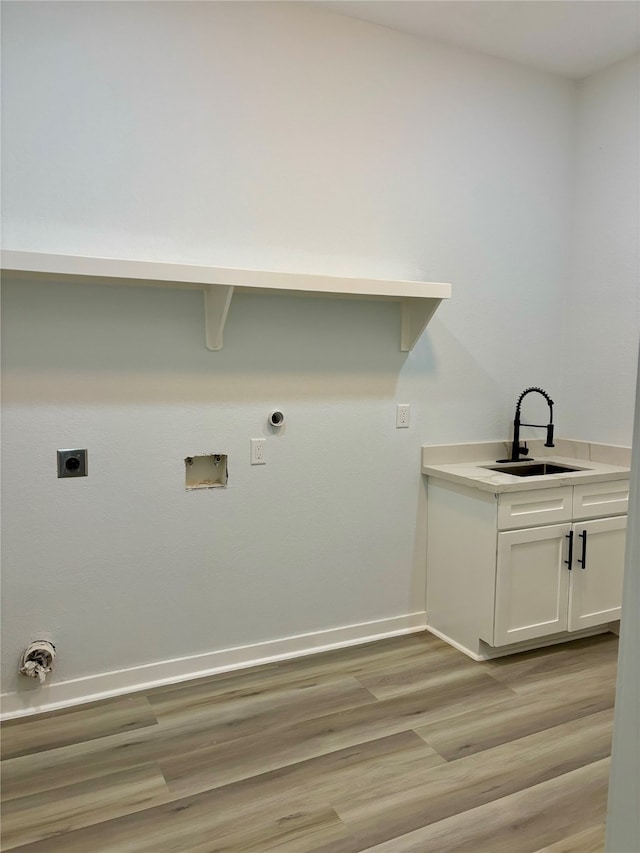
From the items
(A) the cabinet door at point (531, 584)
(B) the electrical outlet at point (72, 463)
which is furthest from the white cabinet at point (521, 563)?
(B) the electrical outlet at point (72, 463)

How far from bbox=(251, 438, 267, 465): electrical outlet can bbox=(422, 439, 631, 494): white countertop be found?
2.73 ft

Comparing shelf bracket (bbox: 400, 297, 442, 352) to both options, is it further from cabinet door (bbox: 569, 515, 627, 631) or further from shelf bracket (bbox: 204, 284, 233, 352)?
cabinet door (bbox: 569, 515, 627, 631)

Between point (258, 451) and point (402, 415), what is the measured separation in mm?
748

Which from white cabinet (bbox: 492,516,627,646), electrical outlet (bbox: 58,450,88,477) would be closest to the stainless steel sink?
white cabinet (bbox: 492,516,627,646)

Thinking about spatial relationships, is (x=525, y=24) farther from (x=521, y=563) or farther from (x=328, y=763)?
(x=328, y=763)

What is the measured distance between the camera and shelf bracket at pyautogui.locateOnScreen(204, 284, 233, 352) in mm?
2418

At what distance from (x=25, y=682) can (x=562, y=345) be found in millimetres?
3010

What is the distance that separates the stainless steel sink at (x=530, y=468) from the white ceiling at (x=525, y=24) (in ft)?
6.53

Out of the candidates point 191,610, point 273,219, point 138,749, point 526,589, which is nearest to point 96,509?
point 191,610

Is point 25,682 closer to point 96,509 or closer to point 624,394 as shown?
point 96,509

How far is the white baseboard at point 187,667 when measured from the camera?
2396mm

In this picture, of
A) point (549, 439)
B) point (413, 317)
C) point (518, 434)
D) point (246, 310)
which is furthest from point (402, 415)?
point (246, 310)

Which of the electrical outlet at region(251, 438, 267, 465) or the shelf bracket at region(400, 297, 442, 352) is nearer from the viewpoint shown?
the electrical outlet at region(251, 438, 267, 465)

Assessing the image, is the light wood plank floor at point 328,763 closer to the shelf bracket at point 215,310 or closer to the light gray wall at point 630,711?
the shelf bracket at point 215,310
